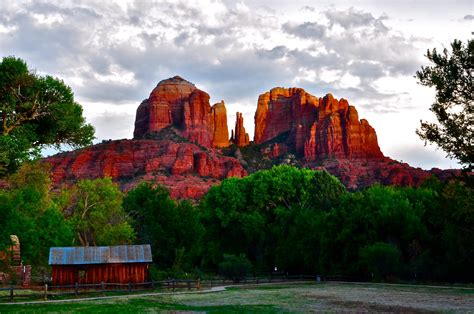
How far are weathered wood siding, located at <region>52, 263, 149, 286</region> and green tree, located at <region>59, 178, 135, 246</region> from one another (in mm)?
14677

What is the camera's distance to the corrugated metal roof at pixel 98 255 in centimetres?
4419

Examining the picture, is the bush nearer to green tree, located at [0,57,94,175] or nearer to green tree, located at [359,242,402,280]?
green tree, located at [359,242,402,280]

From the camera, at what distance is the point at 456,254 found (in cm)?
4559

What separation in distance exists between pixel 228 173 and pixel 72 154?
55.6 meters

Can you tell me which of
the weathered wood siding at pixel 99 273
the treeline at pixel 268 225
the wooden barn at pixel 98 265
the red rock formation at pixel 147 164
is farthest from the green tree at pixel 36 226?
the red rock formation at pixel 147 164

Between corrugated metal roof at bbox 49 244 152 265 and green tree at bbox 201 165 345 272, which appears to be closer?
corrugated metal roof at bbox 49 244 152 265

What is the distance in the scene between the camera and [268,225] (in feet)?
239

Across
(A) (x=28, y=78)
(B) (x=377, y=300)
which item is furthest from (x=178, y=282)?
(A) (x=28, y=78)

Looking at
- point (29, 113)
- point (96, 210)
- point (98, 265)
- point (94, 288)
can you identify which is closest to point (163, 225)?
point (96, 210)

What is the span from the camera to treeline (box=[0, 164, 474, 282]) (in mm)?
48531

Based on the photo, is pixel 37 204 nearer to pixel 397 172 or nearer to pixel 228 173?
pixel 228 173

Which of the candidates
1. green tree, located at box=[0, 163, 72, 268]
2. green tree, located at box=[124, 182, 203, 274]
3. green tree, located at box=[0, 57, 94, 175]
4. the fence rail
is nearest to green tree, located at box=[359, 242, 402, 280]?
the fence rail

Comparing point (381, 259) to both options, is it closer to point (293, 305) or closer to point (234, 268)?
point (234, 268)

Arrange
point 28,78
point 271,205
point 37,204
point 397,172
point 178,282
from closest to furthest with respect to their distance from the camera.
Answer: point 28,78, point 178,282, point 37,204, point 271,205, point 397,172
